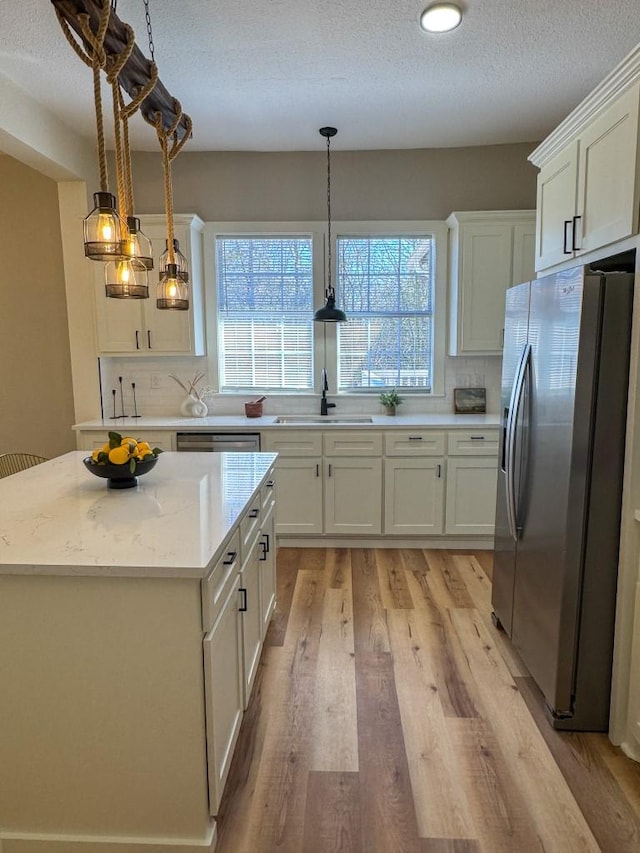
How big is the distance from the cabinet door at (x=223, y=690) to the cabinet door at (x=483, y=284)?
2.92 metres

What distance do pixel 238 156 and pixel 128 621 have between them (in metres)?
3.86

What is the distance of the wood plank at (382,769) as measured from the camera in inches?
62.7

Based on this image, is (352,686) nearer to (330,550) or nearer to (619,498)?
(619,498)

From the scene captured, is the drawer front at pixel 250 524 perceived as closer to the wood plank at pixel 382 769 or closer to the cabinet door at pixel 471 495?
the wood plank at pixel 382 769

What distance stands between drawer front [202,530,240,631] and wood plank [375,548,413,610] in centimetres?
156

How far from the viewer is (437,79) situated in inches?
118

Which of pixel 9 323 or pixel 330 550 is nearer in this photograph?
pixel 330 550

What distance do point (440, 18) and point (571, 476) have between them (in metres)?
2.17

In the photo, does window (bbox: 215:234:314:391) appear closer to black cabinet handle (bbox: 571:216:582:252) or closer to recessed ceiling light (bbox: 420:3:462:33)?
recessed ceiling light (bbox: 420:3:462:33)

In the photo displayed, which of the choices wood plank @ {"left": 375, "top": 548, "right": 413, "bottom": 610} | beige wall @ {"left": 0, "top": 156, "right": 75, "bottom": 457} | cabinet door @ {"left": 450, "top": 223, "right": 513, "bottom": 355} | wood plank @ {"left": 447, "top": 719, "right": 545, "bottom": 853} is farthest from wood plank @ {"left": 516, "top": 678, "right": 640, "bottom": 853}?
beige wall @ {"left": 0, "top": 156, "right": 75, "bottom": 457}

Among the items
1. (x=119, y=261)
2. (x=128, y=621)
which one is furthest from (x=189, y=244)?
(x=128, y=621)

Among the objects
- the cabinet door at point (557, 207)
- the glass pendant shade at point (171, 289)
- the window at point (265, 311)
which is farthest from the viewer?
the window at point (265, 311)

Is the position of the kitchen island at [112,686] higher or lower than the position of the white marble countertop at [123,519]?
lower

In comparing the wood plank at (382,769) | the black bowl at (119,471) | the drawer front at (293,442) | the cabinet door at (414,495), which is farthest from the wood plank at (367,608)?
the black bowl at (119,471)
